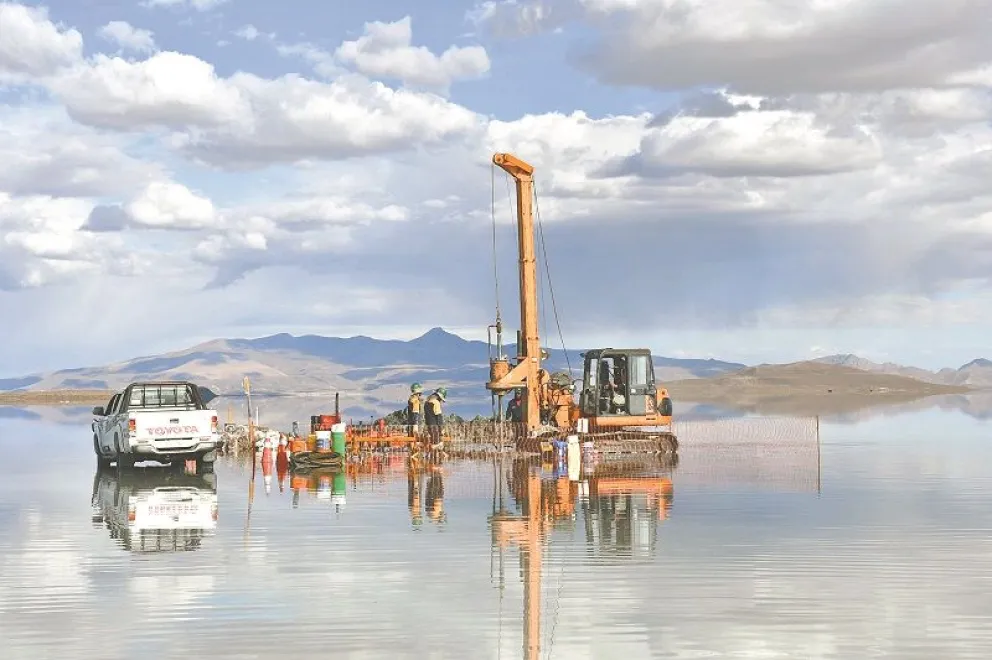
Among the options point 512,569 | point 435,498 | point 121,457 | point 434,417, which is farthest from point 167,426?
point 512,569

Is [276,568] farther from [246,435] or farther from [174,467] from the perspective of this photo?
[246,435]

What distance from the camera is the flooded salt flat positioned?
1288 cm

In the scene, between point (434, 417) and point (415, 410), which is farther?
point (415, 410)

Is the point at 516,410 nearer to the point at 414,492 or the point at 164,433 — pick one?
the point at 164,433

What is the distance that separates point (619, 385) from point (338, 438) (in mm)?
10722

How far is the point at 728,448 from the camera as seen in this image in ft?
144

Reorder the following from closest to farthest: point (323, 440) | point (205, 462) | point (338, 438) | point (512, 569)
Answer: point (512, 569) → point (205, 462) → point (338, 438) → point (323, 440)

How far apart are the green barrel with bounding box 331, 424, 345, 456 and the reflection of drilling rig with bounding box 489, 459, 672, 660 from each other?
3851mm

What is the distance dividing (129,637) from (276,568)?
431 cm

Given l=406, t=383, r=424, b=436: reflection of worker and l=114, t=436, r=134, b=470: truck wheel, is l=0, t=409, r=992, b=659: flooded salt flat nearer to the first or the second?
l=114, t=436, r=134, b=470: truck wheel

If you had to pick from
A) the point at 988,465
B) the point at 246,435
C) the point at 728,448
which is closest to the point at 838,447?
the point at 728,448

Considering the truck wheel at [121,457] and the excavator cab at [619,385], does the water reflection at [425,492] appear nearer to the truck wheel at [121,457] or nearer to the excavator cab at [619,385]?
the truck wheel at [121,457]

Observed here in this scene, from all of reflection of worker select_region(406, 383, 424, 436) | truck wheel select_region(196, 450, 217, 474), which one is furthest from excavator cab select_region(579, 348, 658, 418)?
truck wheel select_region(196, 450, 217, 474)

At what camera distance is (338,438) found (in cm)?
3553
